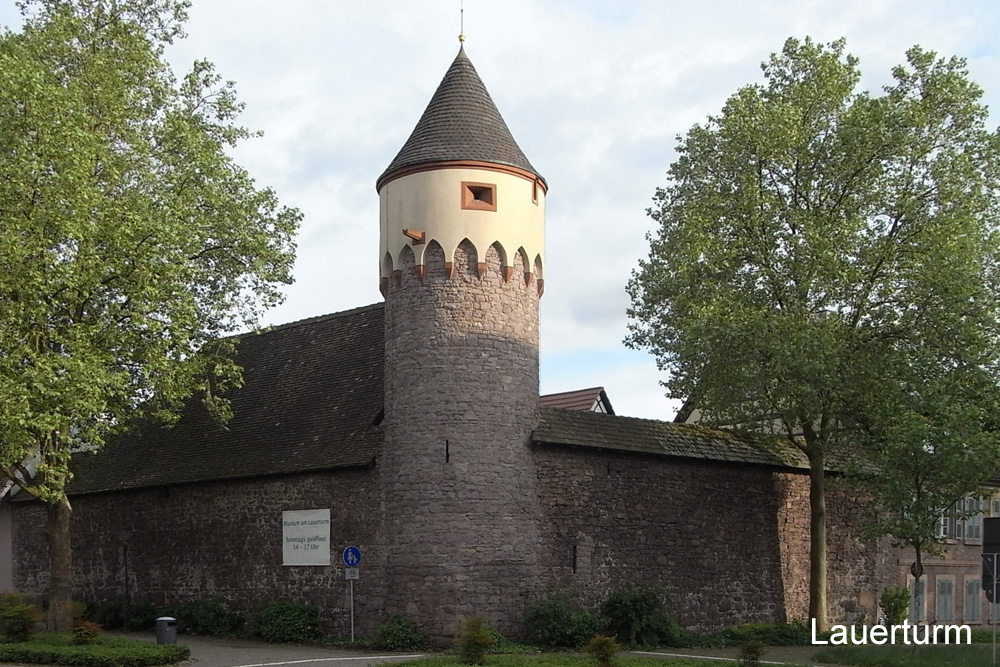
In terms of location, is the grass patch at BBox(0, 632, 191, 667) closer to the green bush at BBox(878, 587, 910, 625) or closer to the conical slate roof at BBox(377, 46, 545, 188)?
the conical slate roof at BBox(377, 46, 545, 188)

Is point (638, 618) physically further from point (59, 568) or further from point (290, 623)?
point (59, 568)

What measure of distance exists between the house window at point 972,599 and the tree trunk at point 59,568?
2436 centimetres

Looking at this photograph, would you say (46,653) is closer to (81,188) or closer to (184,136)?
(81,188)

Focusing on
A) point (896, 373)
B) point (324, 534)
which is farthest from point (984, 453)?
point (324, 534)

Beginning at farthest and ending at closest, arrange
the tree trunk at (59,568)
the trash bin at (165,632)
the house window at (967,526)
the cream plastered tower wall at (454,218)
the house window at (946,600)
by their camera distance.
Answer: the house window at (967,526) → the house window at (946,600) → the cream plastered tower wall at (454,218) → the tree trunk at (59,568) → the trash bin at (165,632)

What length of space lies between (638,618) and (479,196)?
9061 mm

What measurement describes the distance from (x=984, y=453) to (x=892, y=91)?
29.1 ft

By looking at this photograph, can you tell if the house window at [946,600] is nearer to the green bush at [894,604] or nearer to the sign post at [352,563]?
the green bush at [894,604]

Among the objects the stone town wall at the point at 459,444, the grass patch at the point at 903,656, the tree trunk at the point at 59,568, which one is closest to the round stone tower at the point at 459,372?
the stone town wall at the point at 459,444

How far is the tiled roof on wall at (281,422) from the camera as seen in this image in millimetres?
26031

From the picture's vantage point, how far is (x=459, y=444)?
919 inches

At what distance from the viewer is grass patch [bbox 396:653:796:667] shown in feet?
60.2

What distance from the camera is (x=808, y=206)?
89.4 ft

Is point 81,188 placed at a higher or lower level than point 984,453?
higher
